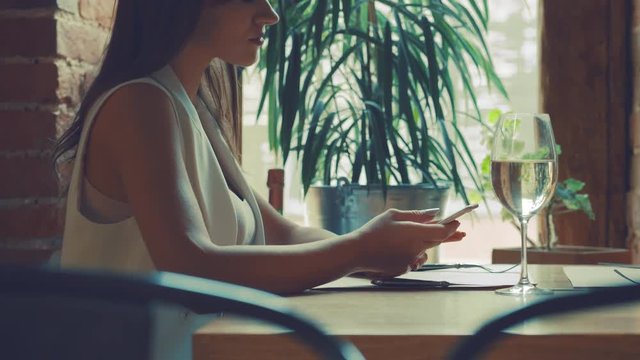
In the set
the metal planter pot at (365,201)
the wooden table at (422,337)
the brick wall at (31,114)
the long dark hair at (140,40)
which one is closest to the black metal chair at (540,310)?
the wooden table at (422,337)

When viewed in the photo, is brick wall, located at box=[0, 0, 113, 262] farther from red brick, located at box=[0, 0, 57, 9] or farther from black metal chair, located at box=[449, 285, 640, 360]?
black metal chair, located at box=[449, 285, 640, 360]

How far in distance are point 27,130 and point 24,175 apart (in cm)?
Result: 8

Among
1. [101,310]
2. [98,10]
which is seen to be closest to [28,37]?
[98,10]

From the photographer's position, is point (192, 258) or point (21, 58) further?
point (21, 58)

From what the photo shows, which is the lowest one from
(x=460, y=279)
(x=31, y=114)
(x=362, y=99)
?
(x=460, y=279)

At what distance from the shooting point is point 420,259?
4.43ft

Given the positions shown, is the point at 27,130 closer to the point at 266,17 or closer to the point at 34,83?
the point at 34,83

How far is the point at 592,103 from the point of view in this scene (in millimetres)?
2775

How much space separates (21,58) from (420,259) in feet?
2.54

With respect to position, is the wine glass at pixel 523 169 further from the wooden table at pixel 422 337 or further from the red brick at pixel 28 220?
the red brick at pixel 28 220

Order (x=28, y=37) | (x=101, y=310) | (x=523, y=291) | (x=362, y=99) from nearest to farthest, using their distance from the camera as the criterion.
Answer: (x=101, y=310), (x=523, y=291), (x=28, y=37), (x=362, y=99)

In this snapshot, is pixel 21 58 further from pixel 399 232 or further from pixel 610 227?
pixel 610 227

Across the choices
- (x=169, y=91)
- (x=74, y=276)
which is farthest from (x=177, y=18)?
(x=74, y=276)

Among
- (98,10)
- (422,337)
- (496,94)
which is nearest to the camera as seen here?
(422,337)
